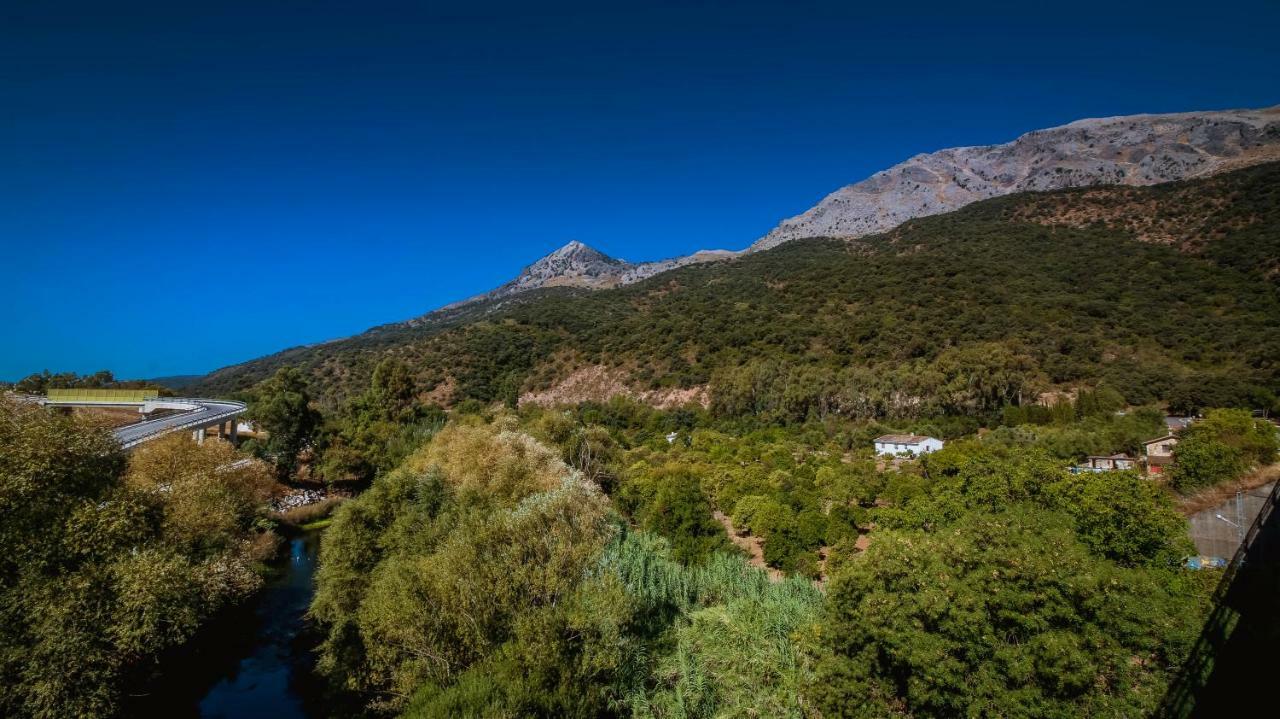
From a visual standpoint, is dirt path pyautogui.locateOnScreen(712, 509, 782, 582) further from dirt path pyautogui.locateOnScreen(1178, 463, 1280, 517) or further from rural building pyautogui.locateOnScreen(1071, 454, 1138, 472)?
rural building pyautogui.locateOnScreen(1071, 454, 1138, 472)

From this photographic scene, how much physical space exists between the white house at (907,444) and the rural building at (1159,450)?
1571 cm

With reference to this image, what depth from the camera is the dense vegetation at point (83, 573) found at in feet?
42.0

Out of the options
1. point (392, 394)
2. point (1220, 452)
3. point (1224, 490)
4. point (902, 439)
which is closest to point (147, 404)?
point (392, 394)

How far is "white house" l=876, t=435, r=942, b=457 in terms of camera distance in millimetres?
55594

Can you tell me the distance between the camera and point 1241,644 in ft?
32.1

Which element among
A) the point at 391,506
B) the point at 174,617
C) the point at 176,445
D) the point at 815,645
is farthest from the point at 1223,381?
the point at 176,445

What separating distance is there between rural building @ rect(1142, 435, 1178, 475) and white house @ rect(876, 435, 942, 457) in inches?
618

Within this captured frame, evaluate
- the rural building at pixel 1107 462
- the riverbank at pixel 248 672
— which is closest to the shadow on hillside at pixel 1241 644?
the riverbank at pixel 248 672

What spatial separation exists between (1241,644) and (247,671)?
30.7 meters

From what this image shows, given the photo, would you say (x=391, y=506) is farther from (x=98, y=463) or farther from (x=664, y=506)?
(x=664, y=506)

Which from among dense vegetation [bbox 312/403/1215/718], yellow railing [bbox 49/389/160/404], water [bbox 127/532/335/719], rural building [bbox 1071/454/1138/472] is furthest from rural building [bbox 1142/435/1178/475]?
yellow railing [bbox 49/389/160/404]

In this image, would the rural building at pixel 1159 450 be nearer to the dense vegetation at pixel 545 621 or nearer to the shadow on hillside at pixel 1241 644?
the dense vegetation at pixel 545 621

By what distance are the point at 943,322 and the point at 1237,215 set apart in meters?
58.6

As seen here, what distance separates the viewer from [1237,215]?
9138cm
